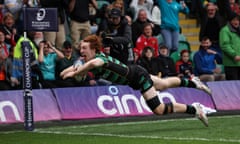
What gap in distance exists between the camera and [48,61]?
19438mm

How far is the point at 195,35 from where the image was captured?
27219 millimetres

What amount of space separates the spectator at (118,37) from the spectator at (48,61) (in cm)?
143

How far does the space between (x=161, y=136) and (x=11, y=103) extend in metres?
4.93

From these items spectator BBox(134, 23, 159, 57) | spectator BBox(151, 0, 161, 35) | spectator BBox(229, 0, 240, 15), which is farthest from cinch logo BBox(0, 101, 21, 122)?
spectator BBox(229, 0, 240, 15)

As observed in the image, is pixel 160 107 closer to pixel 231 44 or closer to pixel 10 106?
pixel 10 106

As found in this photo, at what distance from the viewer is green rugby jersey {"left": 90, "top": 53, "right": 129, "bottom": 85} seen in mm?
14242

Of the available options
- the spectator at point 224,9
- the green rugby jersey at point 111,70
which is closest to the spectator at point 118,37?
the green rugby jersey at point 111,70

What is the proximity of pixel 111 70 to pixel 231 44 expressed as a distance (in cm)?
755

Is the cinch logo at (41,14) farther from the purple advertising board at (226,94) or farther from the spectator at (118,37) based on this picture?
the purple advertising board at (226,94)

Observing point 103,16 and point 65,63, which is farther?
point 103,16

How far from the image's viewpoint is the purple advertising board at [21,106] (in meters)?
17.5

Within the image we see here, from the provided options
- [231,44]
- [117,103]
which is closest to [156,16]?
[231,44]

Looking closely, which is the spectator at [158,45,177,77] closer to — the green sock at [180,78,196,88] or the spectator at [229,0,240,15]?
the spectator at [229,0,240,15]

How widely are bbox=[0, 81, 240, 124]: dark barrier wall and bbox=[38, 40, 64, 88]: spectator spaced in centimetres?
86
